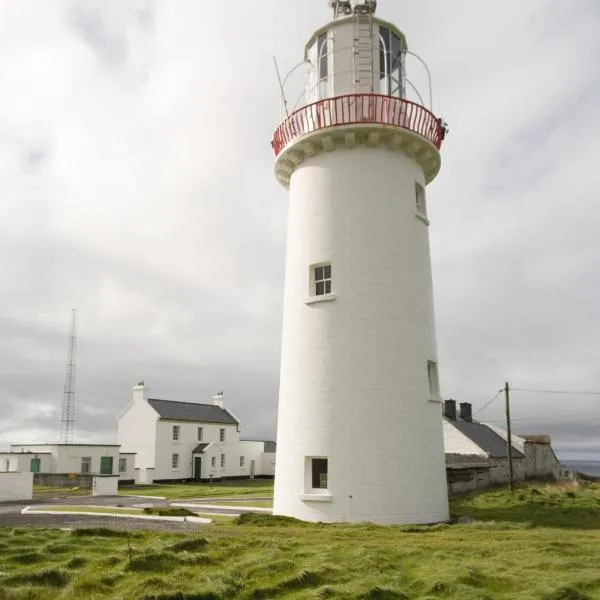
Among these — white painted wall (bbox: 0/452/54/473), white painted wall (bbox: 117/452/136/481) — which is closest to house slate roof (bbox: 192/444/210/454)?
white painted wall (bbox: 117/452/136/481)

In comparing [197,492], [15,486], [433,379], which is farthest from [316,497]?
[197,492]

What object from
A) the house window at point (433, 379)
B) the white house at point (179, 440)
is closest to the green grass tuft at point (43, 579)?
the house window at point (433, 379)

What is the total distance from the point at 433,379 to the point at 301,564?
8295 mm

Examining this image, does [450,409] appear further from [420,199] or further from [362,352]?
[362,352]

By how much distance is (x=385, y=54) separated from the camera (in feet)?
56.4

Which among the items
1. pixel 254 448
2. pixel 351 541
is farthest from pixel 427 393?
pixel 254 448

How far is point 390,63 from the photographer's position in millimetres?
17531

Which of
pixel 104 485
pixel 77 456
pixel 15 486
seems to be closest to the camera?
pixel 15 486

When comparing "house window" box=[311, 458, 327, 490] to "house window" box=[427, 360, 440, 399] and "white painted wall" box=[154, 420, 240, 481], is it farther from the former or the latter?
"white painted wall" box=[154, 420, 240, 481]

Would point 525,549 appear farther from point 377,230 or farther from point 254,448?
point 254,448

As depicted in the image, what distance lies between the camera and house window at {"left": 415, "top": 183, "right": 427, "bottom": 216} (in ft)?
57.6

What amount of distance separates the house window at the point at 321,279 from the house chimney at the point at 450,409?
99.4 feet

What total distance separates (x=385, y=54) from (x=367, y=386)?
9270 mm

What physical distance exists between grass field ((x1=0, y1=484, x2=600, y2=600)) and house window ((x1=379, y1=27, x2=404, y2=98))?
1158 cm
